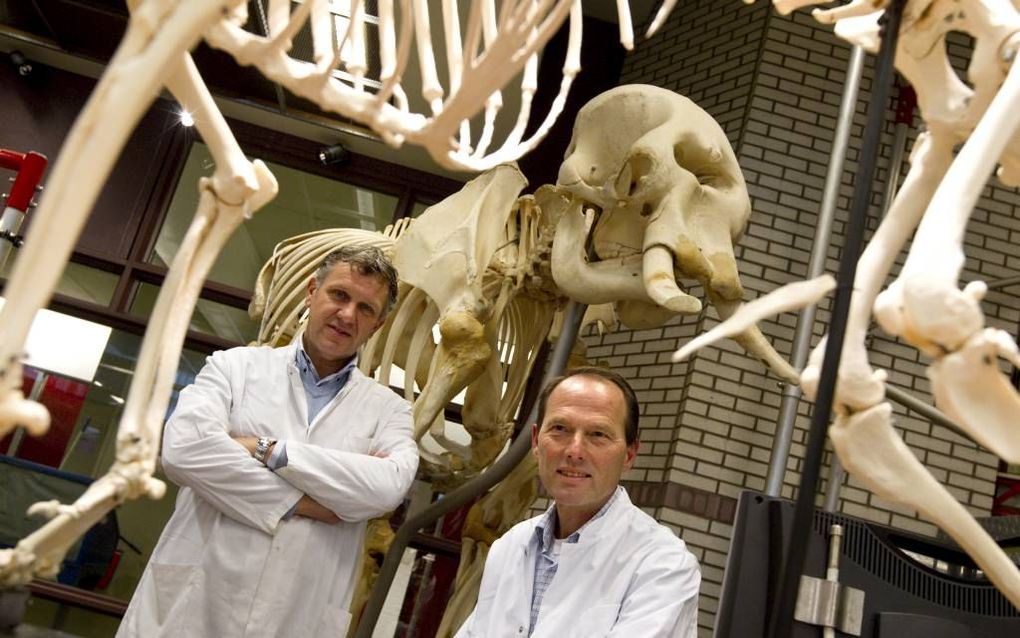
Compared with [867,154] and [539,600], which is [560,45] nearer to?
[539,600]

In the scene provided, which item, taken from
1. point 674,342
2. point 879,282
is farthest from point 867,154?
point 674,342

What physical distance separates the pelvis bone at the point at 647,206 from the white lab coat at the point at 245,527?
811mm

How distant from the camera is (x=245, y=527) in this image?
235cm

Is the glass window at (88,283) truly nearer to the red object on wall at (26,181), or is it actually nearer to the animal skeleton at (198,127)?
the red object on wall at (26,181)

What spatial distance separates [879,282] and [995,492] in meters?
4.66

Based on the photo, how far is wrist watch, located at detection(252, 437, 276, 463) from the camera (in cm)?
233

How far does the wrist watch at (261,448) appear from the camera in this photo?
7.66ft

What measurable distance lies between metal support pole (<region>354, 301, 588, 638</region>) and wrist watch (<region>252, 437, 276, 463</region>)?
2.49ft

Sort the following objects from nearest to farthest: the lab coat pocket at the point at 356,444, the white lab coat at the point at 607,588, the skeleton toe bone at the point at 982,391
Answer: the skeleton toe bone at the point at 982,391
the white lab coat at the point at 607,588
the lab coat pocket at the point at 356,444

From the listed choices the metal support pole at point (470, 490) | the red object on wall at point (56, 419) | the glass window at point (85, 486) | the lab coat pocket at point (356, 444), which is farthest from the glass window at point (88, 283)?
the lab coat pocket at point (356, 444)

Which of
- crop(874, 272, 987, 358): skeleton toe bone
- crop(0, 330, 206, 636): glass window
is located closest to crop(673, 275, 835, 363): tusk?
crop(874, 272, 987, 358): skeleton toe bone

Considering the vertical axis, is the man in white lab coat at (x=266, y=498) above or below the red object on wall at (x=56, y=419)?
below

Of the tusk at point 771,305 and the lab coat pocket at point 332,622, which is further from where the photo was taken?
the lab coat pocket at point 332,622

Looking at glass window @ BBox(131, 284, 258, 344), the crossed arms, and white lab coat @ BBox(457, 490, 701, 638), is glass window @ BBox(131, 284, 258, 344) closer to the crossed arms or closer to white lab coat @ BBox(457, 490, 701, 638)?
the crossed arms
